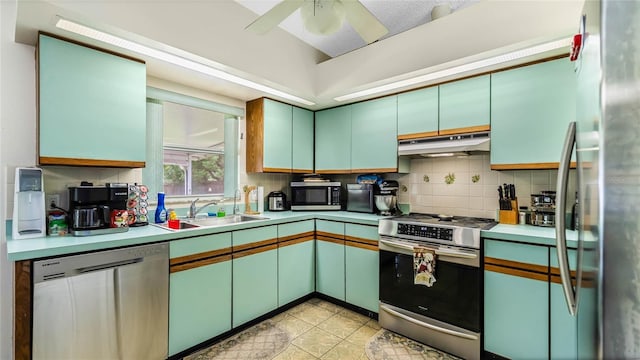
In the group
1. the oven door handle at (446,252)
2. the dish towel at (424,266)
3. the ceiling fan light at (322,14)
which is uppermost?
the ceiling fan light at (322,14)

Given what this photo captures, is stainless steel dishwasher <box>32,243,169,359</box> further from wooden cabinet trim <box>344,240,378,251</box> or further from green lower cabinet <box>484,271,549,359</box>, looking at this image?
green lower cabinet <box>484,271,549,359</box>

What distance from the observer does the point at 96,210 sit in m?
1.88

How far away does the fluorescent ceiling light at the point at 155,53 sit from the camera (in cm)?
171

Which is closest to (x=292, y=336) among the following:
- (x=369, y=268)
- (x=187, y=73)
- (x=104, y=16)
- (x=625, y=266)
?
(x=369, y=268)

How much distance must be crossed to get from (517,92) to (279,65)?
201 cm

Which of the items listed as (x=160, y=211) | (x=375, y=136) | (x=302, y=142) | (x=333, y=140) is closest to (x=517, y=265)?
(x=375, y=136)

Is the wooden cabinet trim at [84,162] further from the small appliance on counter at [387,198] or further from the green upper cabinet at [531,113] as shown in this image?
the green upper cabinet at [531,113]

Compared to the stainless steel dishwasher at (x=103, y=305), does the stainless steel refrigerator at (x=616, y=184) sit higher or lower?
higher

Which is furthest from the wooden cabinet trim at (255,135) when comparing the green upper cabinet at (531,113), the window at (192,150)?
the green upper cabinet at (531,113)

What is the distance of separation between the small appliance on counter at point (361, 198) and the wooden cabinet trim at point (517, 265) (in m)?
1.27

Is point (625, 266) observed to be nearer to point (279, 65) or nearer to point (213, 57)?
point (213, 57)

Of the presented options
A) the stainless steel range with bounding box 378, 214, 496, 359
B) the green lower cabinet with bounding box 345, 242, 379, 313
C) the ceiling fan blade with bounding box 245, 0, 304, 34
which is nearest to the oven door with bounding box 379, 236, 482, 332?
the stainless steel range with bounding box 378, 214, 496, 359

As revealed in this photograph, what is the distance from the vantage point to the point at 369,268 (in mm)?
2682

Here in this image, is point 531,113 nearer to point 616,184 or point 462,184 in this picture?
point 462,184
